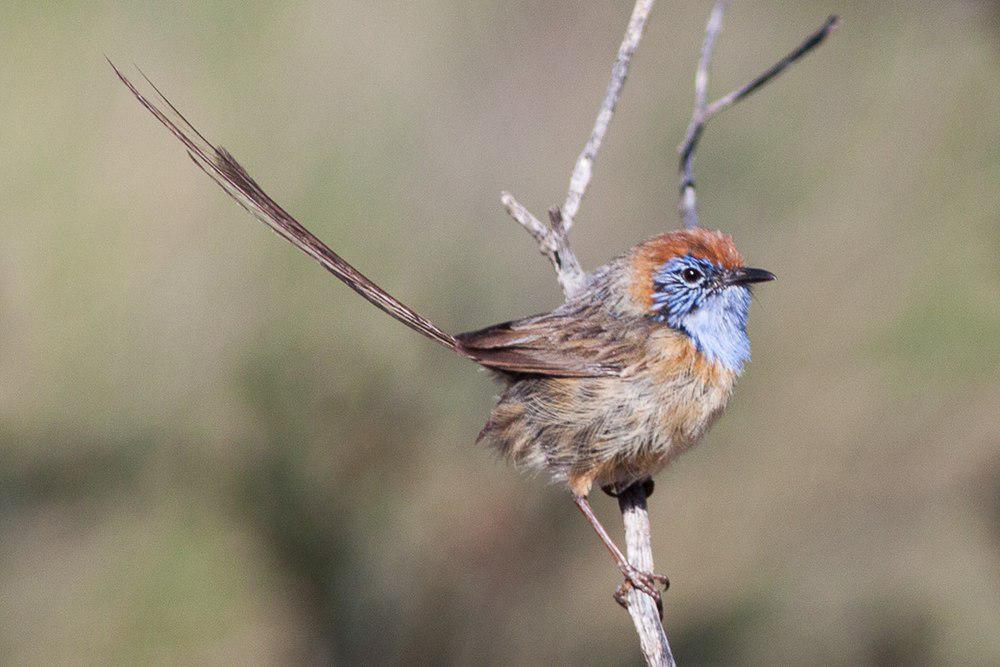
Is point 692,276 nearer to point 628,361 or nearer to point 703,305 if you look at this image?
point 703,305

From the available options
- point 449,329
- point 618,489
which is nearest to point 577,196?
point 618,489

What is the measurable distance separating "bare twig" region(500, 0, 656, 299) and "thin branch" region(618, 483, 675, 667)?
83 centimetres

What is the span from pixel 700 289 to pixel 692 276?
54 millimetres

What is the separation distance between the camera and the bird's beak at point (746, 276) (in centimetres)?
354

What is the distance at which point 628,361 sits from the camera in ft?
11.8

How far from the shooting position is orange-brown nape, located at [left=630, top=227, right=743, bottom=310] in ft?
11.9

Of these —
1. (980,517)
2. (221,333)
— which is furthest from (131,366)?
(980,517)

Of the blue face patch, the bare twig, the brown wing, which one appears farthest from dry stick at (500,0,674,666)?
the blue face patch

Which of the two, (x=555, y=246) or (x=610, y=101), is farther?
(x=555, y=246)

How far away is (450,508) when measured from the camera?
17.3 feet

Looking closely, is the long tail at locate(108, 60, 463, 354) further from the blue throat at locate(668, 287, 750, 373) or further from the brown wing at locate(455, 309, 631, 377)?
the blue throat at locate(668, 287, 750, 373)

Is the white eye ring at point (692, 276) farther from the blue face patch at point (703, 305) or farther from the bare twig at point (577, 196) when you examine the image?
the bare twig at point (577, 196)

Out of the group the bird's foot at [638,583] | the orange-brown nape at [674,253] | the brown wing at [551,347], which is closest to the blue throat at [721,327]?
the orange-brown nape at [674,253]

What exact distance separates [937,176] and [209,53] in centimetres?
479
